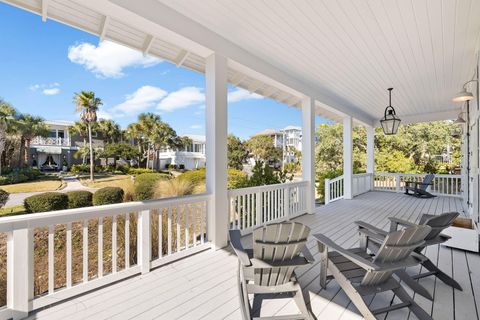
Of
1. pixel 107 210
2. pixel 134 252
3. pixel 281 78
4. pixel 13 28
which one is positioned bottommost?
pixel 134 252

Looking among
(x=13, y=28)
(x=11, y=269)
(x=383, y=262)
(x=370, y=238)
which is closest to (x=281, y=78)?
(x=370, y=238)

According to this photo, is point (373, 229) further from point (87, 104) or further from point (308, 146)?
point (87, 104)

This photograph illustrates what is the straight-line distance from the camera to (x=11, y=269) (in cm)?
198

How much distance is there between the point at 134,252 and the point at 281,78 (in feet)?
13.3

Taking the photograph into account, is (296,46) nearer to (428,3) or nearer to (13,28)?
(428,3)

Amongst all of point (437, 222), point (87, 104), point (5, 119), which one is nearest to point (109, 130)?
point (87, 104)

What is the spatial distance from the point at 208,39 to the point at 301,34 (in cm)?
130

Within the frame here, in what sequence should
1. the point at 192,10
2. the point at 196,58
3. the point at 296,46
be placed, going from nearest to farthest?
the point at 192,10 < the point at 296,46 < the point at 196,58

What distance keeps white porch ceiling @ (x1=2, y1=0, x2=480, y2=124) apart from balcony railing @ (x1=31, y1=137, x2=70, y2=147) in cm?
1486

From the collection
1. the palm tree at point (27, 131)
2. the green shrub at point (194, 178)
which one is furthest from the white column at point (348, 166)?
the palm tree at point (27, 131)

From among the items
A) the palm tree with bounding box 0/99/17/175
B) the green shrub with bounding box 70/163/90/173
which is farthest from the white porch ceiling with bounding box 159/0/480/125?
the green shrub with bounding box 70/163/90/173

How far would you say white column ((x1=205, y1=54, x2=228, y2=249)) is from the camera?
3508 mm

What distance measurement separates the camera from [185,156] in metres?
28.8

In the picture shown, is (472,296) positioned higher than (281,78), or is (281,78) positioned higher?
(281,78)
